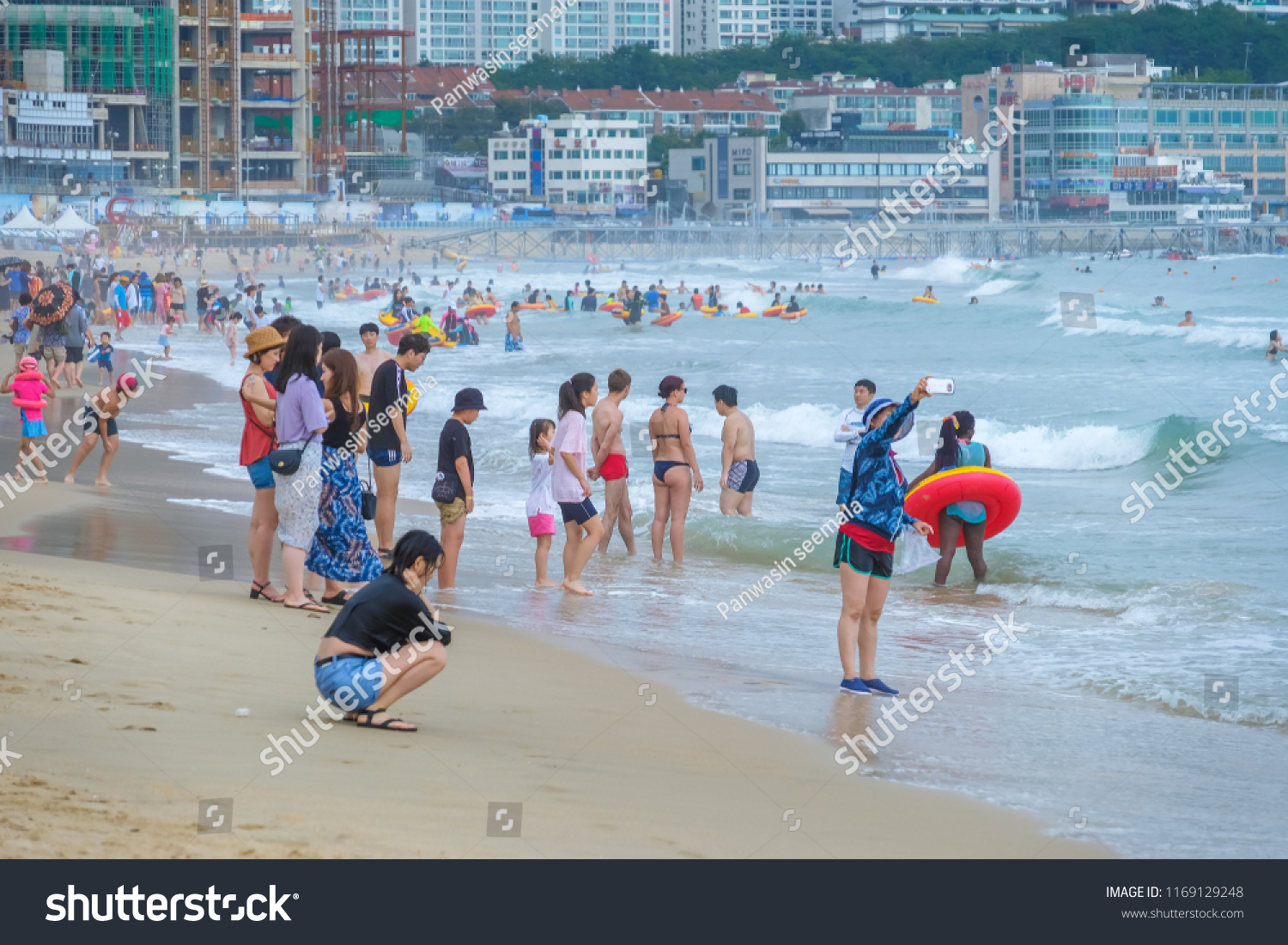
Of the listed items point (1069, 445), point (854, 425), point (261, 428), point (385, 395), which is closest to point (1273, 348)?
point (1069, 445)

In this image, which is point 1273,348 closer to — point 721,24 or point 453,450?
point 453,450

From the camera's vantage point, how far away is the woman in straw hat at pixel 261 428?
7.10 metres

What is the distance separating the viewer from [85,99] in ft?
252

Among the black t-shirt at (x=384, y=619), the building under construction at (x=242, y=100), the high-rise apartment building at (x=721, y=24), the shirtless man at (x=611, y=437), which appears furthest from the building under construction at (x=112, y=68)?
the high-rise apartment building at (x=721, y=24)

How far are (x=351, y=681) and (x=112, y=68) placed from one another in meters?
81.0

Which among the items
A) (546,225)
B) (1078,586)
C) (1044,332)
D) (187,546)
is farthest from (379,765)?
(546,225)

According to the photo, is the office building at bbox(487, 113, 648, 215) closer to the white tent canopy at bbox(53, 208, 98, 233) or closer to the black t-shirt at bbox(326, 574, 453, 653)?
the white tent canopy at bbox(53, 208, 98, 233)

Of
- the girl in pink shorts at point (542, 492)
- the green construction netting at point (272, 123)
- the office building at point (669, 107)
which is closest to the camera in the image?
the girl in pink shorts at point (542, 492)

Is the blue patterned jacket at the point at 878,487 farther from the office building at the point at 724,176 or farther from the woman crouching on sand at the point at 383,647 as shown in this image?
the office building at the point at 724,176

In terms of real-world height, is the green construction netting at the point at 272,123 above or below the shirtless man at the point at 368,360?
above

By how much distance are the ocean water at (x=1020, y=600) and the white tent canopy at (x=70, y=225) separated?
1350 inches

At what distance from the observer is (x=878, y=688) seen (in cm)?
668

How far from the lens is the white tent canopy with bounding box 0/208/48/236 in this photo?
58344 mm

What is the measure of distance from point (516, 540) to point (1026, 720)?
5.38 metres
